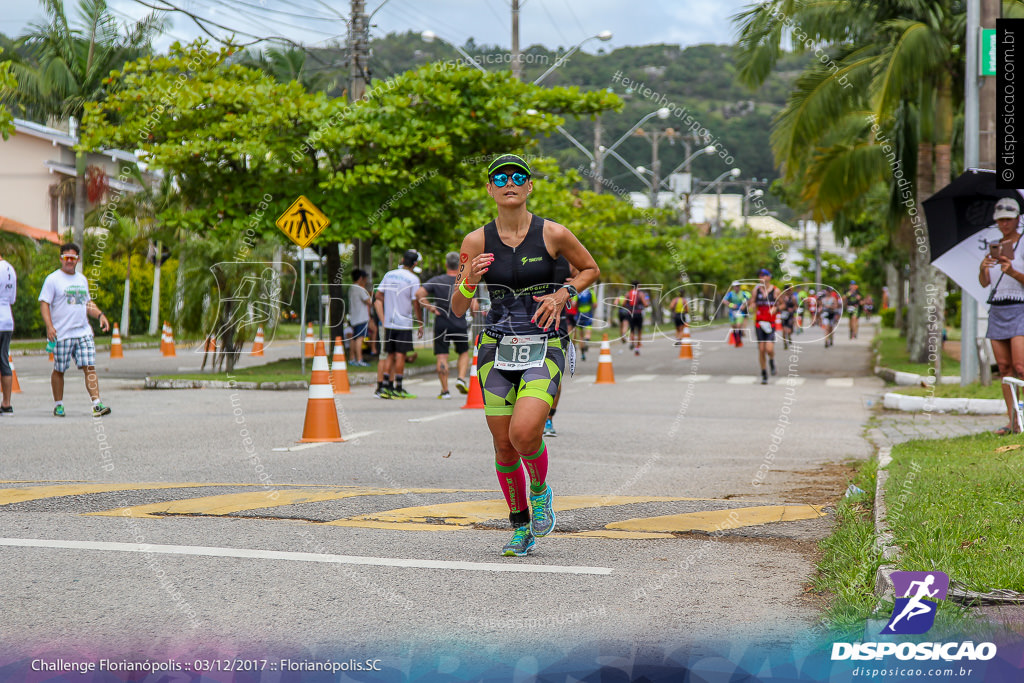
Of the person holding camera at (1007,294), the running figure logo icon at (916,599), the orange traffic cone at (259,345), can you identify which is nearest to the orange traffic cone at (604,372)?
the person holding camera at (1007,294)

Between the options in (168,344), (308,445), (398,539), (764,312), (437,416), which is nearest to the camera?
(398,539)

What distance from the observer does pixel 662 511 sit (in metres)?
7.23

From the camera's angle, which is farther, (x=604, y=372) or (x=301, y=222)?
(x=604, y=372)

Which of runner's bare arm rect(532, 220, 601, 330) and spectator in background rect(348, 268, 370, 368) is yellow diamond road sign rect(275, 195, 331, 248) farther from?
runner's bare arm rect(532, 220, 601, 330)

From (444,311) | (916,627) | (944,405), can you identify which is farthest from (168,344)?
(916,627)

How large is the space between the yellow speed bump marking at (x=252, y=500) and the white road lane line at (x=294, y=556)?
0.90 metres

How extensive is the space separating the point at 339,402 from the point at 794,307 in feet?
66.8

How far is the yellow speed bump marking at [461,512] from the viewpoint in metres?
6.81

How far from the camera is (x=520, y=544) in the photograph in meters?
5.87

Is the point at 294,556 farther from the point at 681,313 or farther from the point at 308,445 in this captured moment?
the point at 681,313

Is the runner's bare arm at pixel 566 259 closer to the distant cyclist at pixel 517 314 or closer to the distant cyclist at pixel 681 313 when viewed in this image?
the distant cyclist at pixel 517 314

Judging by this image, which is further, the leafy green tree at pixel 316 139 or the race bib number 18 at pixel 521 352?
the leafy green tree at pixel 316 139

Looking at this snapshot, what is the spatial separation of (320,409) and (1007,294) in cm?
599

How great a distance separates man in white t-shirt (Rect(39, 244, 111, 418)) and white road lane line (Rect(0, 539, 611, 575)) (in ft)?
24.0
